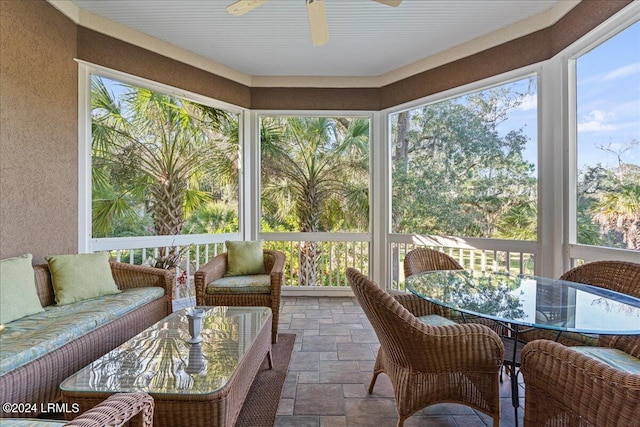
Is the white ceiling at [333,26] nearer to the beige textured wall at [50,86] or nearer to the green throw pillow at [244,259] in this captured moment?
the beige textured wall at [50,86]

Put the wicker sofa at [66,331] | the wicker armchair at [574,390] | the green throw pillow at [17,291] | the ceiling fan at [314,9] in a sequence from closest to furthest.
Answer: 1. the wicker armchair at [574,390]
2. the wicker sofa at [66,331]
3. the green throw pillow at [17,291]
4. the ceiling fan at [314,9]

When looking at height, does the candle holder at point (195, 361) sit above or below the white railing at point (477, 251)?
below

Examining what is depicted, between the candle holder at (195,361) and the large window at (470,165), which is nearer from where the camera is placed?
the candle holder at (195,361)

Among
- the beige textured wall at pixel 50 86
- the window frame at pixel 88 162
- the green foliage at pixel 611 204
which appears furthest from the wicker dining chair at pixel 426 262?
the window frame at pixel 88 162

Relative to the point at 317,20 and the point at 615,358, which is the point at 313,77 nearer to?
the point at 317,20

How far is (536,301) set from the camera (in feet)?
5.86

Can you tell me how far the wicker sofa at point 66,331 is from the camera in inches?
63.1

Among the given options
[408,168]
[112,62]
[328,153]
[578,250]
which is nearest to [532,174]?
[578,250]

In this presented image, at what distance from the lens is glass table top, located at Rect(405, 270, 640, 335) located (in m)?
1.45

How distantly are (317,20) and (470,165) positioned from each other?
2.38 metres

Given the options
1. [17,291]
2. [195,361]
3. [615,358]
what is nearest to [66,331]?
[17,291]

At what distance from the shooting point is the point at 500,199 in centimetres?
344

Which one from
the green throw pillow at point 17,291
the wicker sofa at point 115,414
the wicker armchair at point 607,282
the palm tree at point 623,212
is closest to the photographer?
the wicker sofa at point 115,414

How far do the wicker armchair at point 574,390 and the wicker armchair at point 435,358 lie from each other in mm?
236
